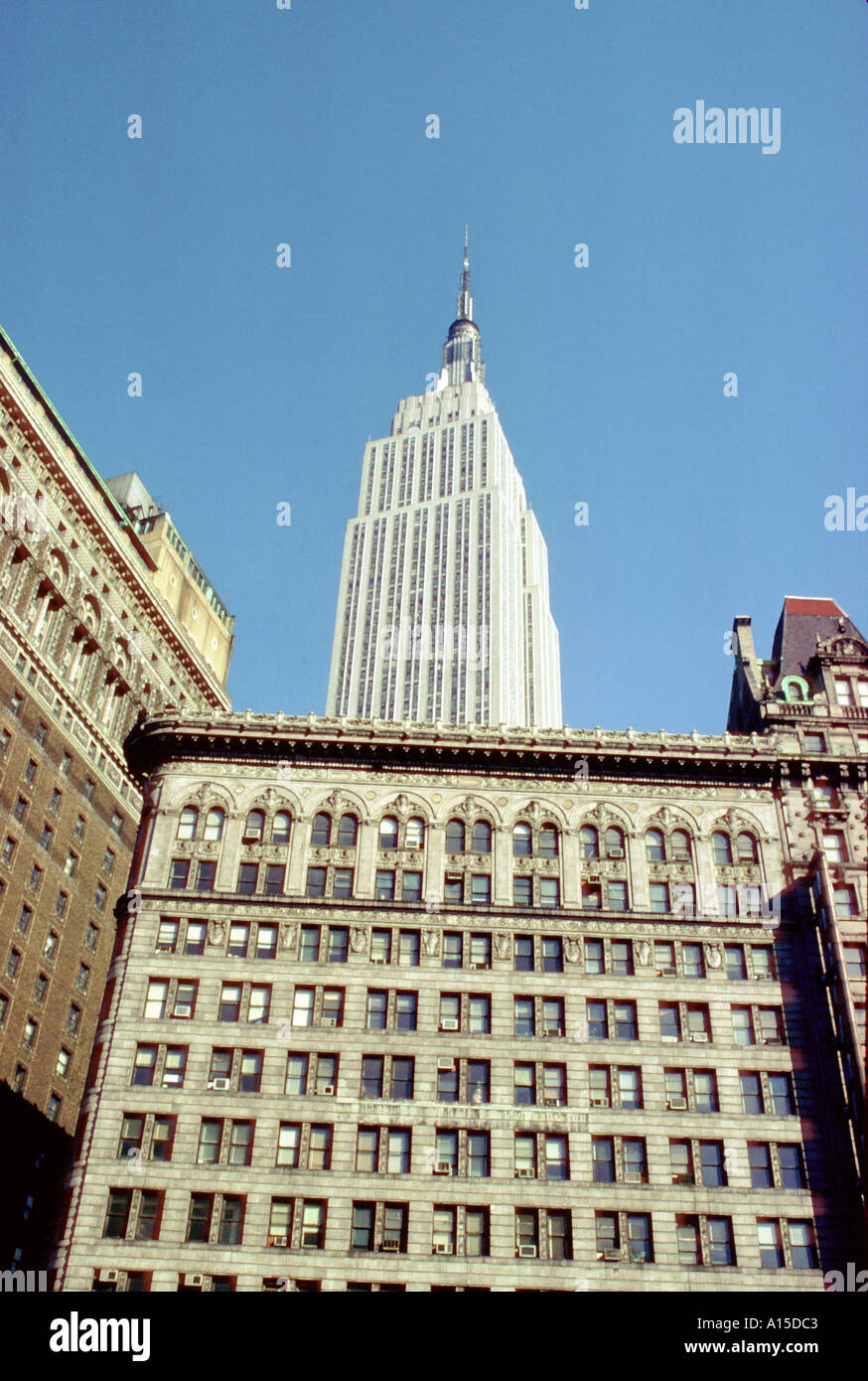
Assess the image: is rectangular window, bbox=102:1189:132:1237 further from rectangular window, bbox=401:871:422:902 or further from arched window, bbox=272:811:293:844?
rectangular window, bbox=401:871:422:902

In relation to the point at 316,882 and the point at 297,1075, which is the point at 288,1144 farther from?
the point at 316,882

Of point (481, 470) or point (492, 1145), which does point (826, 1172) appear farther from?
point (481, 470)

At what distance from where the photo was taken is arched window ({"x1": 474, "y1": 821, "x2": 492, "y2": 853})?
61625mm

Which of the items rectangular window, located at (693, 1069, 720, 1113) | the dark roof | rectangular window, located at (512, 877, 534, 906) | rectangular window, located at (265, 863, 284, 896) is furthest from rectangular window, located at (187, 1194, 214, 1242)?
the dark roof

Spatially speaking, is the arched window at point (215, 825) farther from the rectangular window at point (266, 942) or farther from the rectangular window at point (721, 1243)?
the rectangular window at point (721, 1243)

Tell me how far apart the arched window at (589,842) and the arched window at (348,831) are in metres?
11.4

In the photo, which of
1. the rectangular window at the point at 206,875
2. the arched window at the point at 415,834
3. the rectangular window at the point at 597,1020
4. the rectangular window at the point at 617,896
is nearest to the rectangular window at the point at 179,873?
the rectangular window at the point at 206,875

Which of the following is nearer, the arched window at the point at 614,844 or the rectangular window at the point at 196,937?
the rectangular window at the point at 196,937

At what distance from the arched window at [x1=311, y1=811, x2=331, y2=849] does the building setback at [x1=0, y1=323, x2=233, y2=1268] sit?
2087 cm

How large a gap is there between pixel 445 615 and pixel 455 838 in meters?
119

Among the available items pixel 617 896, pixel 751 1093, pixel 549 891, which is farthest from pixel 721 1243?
pixel 549 891

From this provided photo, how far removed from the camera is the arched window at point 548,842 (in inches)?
2422

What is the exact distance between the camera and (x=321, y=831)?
2443 inches
